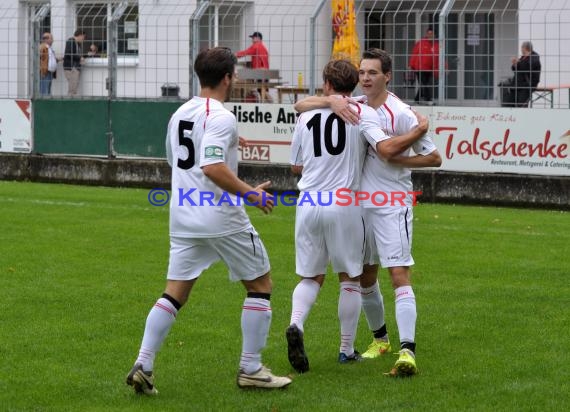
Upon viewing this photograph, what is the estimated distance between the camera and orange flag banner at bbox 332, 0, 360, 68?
18484mm

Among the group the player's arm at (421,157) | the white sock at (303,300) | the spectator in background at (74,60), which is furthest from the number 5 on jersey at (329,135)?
the spectator in background at (74,60)

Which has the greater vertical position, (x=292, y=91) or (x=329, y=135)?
Answer: (x=292, y=91)

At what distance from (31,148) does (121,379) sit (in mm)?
13421

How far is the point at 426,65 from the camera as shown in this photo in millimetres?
17141

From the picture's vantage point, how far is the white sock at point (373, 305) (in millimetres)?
7707

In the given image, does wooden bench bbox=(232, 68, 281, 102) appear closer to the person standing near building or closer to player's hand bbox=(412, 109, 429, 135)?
player's hand bbox=(412, 109, 429, 135)

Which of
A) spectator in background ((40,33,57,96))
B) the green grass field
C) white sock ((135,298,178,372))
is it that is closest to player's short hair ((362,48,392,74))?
the green grass field

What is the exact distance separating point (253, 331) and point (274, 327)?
68.2 inches

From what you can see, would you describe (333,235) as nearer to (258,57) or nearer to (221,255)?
Result: (221,255)

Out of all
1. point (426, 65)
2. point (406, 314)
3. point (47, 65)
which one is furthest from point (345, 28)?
point (406, 314)

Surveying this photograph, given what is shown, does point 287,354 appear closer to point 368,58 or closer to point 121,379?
point 121,379

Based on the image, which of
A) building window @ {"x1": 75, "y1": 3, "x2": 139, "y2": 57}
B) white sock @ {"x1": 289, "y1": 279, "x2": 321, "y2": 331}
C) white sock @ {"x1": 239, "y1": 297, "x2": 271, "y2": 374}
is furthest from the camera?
building window @ {"x1": 75, "y1": 3, "x2": 139, "y2": 57}

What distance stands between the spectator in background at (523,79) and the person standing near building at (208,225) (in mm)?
10377

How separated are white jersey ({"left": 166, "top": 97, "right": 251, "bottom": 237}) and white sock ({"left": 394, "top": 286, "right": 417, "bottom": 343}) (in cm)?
114
